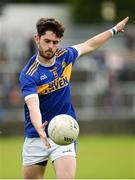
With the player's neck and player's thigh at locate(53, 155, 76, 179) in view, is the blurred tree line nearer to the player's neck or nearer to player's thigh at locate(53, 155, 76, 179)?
the player's neck

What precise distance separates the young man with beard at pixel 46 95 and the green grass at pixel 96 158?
532cm

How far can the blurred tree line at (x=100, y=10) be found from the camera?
40.8m

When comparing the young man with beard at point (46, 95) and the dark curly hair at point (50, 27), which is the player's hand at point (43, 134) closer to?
the young man with beard at point (46, 95)

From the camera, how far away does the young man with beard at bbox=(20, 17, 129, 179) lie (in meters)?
10.8

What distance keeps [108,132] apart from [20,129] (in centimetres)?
274

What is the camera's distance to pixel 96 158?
68.0ft

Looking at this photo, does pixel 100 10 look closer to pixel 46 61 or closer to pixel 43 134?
pixel 46 61

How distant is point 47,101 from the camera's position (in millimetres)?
11102

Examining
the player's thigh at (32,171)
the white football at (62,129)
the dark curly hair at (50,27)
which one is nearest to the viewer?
the white football at (62,129)

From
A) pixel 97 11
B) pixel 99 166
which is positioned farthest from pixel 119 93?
pixel 97 11

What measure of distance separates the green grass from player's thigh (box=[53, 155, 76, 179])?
221 inches

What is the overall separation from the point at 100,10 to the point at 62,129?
32.2m

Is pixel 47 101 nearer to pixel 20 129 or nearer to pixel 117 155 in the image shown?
pixel 117 155

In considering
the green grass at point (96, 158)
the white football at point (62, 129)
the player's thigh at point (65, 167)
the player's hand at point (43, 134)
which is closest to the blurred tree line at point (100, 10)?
the green grass at point (96, 158)
